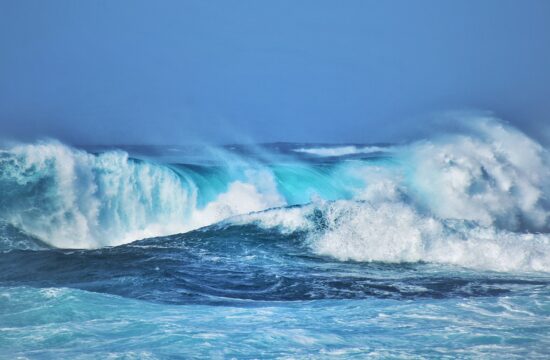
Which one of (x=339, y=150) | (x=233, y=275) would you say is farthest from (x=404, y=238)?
(x=339, y=150)

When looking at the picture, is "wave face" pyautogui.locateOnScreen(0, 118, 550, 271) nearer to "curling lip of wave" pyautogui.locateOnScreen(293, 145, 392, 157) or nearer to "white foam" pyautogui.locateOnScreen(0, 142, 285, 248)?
"white foam" pyautogui.locateOnScreen(0, 142, 285, 248)

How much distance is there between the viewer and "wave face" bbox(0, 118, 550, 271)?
42.8ft

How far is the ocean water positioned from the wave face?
0.15 ft

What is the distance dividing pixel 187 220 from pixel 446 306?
33.6 ft

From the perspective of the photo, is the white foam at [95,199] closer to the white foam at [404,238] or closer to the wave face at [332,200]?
the wave face at [332,200]

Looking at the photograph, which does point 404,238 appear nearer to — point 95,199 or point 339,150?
point 95,199

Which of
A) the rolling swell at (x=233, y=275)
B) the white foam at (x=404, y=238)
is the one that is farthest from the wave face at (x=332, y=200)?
the rolling swell at (x=233, y=275)

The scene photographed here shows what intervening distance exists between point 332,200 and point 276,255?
3.28 m

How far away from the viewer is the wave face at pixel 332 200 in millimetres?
13047

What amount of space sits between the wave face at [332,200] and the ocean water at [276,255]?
47 millimetres

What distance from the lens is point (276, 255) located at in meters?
12.6

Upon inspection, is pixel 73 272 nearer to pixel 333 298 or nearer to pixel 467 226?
pixel 333 298

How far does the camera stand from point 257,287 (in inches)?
383

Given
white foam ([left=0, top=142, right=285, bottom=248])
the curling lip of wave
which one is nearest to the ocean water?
white foam ([left=0, top=142, right=285, bottom=248])
